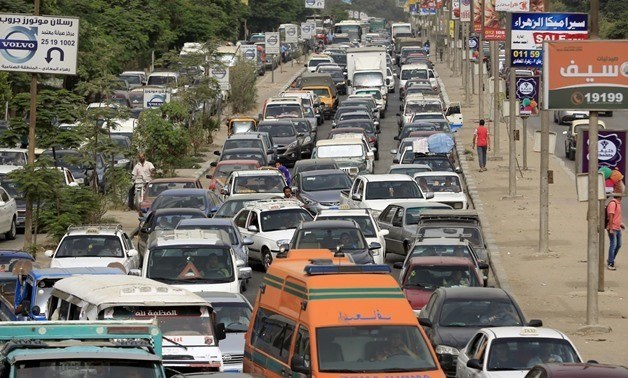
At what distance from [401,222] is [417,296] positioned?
9.35 metres

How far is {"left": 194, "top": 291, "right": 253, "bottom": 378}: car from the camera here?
2086 cm

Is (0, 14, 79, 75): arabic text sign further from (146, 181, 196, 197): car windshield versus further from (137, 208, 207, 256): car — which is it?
(146, 181, 196, 197): car windshield

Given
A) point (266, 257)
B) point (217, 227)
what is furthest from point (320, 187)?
point (217, 227)

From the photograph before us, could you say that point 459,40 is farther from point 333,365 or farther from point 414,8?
point 333,365

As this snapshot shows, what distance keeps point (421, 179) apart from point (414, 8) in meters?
114

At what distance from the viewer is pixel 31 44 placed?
114 feet

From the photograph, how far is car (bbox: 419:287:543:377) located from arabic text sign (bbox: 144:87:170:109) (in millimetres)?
32966

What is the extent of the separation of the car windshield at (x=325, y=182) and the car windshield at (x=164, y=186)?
291cm

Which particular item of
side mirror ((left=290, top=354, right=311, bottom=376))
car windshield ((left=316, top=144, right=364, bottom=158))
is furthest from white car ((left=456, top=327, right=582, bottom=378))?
car windshield ((left=316, top=144, right=364, bottom=158))

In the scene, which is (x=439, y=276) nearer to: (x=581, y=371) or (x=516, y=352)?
(x=516, y=352)

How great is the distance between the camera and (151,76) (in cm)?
7750

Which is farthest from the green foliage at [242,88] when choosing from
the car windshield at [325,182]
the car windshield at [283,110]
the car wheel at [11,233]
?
the car wheel at [11,233]

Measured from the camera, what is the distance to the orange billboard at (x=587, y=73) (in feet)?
88.6

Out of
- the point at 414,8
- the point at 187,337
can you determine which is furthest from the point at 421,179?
the point at 414,8
